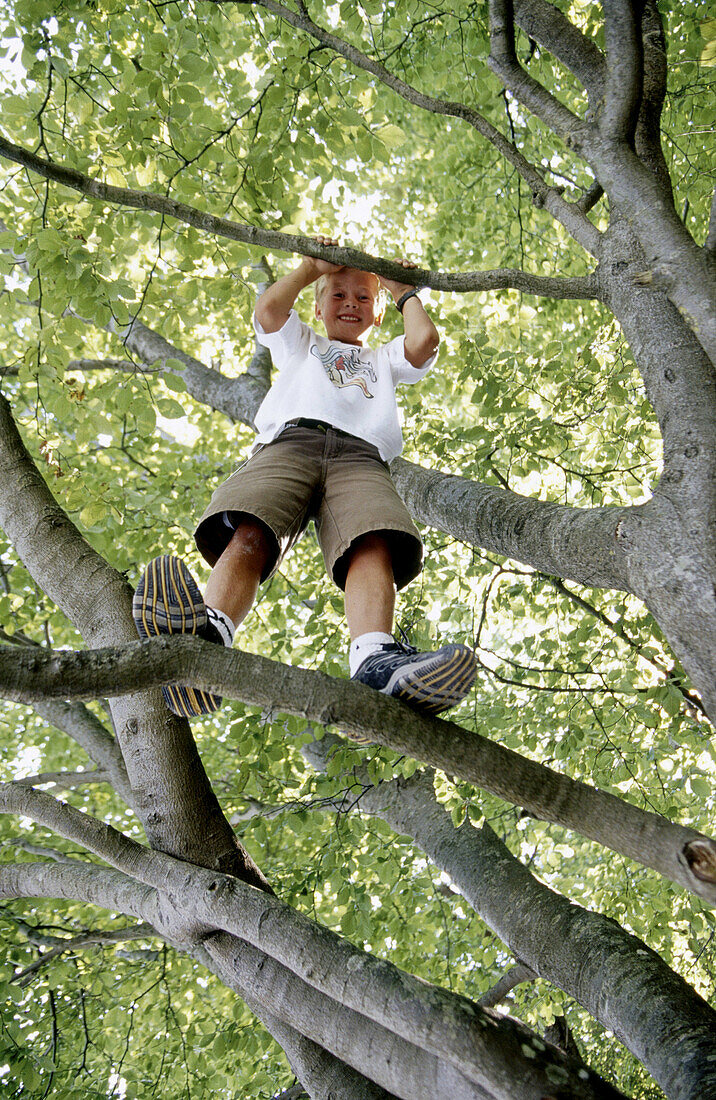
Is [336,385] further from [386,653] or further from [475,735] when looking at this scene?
[475,735]

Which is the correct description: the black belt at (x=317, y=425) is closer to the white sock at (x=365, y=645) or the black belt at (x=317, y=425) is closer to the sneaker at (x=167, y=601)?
the white sock at (x=365, y=645)

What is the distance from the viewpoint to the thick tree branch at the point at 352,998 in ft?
5.13

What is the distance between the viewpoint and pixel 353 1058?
1.83 meters

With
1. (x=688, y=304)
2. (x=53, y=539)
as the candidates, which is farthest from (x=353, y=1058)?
(x=688, y=304)

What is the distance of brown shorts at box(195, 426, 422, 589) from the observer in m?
2.30

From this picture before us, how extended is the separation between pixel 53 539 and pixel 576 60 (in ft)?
8.79

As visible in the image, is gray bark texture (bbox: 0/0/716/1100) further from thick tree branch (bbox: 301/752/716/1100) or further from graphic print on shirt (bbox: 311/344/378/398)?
graphic print on shirt (bbox: 311/344/378/398)

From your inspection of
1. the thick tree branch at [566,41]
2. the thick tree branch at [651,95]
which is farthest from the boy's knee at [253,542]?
the thick tree branch at [566,41]

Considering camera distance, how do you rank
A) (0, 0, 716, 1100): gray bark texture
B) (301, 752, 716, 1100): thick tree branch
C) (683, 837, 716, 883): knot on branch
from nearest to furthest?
(683, 837, 716, 883): knot on branch, (0, 0, 716, 1100): gray bark texture, (301, 752, 716, 1100): thick tree branch

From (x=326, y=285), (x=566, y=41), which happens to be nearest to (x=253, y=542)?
(x=326, y=285)

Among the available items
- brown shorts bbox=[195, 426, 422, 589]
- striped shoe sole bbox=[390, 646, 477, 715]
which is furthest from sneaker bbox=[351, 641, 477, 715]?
brown shorts bbox=[195, 426, 422, 589]

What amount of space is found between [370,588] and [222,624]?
467 mm

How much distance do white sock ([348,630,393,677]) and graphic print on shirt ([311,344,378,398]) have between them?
1.08m

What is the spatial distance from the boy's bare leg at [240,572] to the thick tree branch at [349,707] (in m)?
0.69
